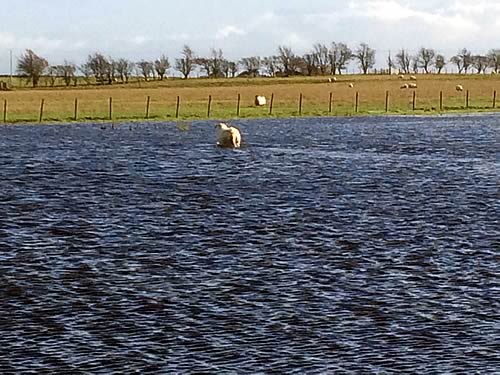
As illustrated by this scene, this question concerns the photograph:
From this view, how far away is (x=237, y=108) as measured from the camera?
7131 centimetres

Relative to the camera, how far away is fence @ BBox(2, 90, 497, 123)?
66.2 metres

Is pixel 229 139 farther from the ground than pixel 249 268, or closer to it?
farther from the ground

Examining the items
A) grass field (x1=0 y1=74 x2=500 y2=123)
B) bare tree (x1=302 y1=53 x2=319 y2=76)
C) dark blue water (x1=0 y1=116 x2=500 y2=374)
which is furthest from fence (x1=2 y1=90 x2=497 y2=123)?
bare tree (x1=302 y1=53 x2=319 y2=76)

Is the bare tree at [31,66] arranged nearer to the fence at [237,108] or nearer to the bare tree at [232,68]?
the bare tree at [232,68]

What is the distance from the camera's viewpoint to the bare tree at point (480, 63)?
174 m

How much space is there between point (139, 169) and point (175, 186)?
17.0ft

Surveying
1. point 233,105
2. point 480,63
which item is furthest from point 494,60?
point 233,105

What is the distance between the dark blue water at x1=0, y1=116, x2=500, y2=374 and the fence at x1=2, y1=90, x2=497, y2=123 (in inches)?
1287

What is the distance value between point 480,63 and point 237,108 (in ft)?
367

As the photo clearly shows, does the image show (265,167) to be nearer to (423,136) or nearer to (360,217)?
(360,217)

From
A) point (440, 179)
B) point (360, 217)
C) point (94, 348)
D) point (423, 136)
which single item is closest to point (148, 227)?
point (360, 217)

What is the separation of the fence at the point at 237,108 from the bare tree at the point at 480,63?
90911 mm

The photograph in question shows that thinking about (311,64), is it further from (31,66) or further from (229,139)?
(229,139)

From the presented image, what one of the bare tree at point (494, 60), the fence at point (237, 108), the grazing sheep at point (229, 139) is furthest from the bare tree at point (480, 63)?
the grazing sheep at point (229, 139)
